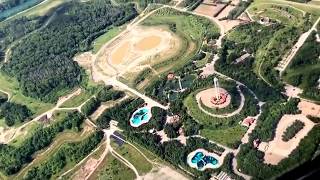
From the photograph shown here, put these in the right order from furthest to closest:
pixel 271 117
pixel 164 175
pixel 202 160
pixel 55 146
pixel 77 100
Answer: pixel 77 100 < pixel 55 146 < pixel 271 117 < pixel 202 160 < pixel 164 175

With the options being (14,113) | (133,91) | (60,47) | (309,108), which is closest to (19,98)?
(14,113)

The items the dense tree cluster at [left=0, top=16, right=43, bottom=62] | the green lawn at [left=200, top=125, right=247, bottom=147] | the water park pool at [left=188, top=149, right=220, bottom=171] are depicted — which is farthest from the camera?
the dense tree cluster at [left=0, top=16, right=43, bottom=62]

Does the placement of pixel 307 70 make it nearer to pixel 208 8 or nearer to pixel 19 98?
pixel 208 8

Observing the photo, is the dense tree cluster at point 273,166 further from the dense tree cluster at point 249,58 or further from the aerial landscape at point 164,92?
the dense tree cluster at point 249,58

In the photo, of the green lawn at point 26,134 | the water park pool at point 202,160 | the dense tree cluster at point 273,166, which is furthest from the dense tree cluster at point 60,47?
the dense tree cluster at point 273,166

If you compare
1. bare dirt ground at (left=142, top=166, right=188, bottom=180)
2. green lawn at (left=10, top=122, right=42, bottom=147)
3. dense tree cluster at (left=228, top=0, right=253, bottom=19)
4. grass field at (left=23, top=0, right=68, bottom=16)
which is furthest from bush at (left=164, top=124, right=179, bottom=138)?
grass field at (left=23, top=0, right=68, bottom=16)

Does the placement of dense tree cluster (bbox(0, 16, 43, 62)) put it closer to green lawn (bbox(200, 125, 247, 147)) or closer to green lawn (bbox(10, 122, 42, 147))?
green lawn (bbox(10, 122, 42, 147))
